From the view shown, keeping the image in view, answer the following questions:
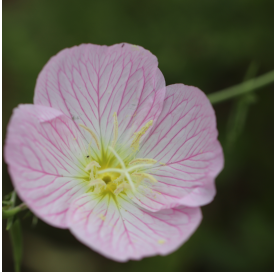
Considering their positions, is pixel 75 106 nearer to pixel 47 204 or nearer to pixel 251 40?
pixel 47 204

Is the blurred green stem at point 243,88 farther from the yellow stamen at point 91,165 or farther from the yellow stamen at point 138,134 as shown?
the yellow stamen at point 91,165

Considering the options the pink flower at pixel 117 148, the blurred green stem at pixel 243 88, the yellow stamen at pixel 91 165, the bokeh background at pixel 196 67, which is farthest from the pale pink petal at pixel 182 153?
the bokeh background at pixel 196 67

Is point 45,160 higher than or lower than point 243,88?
higher

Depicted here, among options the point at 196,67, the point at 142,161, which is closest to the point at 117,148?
the point at 142,161

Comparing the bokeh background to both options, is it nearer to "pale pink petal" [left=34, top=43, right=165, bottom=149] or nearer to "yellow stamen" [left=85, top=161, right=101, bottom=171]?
"pale pink petal" [left=34, top=43, right=165, bottom=149]

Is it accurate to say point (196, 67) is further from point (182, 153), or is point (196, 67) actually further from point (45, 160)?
point (45, 160)

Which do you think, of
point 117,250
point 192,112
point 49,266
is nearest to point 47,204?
point 117,250
